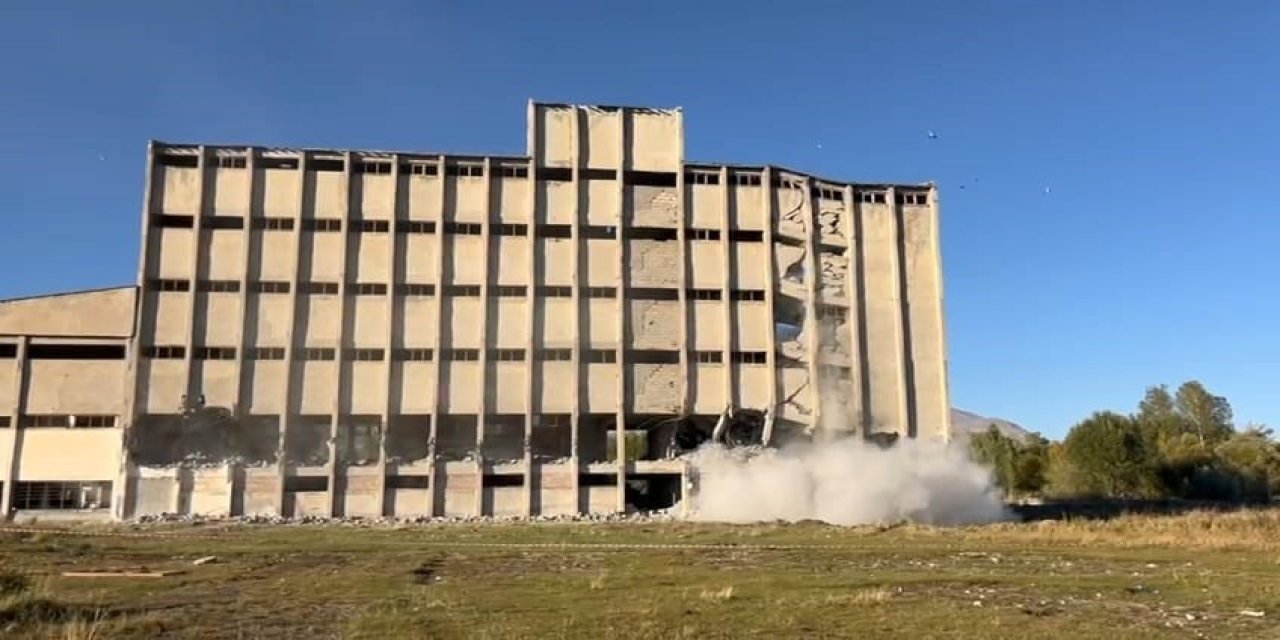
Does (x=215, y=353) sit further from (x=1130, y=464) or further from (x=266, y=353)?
(x=1130, y=464)

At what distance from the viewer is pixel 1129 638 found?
13.1 meters

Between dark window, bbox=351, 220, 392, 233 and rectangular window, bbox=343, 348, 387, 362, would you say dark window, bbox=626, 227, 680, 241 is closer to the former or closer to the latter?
dark window, bbox=351, 220, 392, 233

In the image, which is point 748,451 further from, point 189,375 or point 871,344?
point 189,375

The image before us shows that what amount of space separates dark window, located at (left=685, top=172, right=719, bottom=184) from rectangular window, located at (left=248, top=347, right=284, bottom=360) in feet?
86.2

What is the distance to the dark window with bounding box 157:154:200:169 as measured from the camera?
56.9 metres

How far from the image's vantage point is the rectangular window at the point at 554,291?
58.2 m

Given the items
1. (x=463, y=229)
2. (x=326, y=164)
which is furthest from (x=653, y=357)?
(x=326, y=164)

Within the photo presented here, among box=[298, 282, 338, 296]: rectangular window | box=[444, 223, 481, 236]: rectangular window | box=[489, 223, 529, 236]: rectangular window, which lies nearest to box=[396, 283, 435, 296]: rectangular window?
box=[444, 223, 481, 236]: rectangular window

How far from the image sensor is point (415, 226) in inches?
2292

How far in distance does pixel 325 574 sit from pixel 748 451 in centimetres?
3781

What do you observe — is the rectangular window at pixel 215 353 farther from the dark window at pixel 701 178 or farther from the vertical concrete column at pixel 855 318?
the vertical concrete column at pixel 855 318

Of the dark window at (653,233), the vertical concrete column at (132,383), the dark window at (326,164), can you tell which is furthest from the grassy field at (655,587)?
the dark window at (326,164)

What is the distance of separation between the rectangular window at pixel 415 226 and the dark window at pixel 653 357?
14034mm

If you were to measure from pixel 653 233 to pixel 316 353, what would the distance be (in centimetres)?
2117
